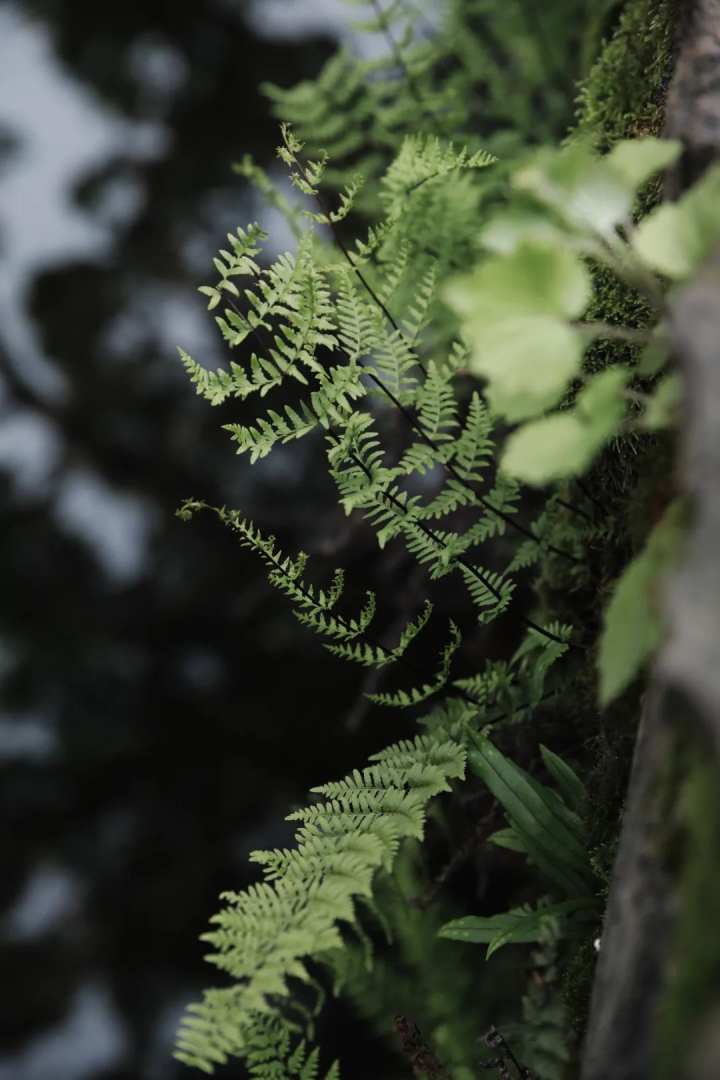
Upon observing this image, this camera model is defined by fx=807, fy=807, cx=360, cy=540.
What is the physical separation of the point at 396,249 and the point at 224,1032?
137 centimetres

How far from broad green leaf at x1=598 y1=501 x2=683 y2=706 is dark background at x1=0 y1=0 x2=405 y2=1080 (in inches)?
75.0

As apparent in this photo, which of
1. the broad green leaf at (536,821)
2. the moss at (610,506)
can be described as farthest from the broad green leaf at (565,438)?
the broad green leaf at (536,821)

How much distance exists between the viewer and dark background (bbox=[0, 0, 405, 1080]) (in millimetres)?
2680

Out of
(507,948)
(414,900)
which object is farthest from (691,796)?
(507,948)

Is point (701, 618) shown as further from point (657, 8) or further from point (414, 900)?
point (414, 900)

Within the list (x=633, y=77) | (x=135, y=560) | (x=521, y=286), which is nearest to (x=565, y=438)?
(x=521, y=286)

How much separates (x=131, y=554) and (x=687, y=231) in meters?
2.73

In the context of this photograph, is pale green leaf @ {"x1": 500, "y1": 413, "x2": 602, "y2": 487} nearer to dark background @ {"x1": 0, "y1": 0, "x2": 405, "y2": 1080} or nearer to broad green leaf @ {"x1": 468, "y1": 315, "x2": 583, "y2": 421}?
broad green leaf @ {"x1": 468, "y1": 315, "x2": 583, "y2": 421}

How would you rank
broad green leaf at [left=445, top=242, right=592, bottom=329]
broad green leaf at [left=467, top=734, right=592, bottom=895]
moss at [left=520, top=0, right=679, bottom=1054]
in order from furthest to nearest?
1. broad green leaf at [left=467, top=734, right=592, bottom=895]
2. moss at [left=520, top=0, right=679, bottom=1054]
3. broad green leaf at [left=445, top=242, right=592, bottom=329]

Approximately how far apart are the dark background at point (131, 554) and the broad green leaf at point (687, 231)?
76.3 inches

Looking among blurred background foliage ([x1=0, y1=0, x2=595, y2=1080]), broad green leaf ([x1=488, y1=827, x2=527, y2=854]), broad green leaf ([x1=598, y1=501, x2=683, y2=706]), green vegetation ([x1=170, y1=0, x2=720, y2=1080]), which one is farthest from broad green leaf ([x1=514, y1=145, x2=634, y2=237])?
blurred background foliage ([x1=0, y1=0, x2=595, y2=1080])

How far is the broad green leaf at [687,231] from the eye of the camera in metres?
0.64

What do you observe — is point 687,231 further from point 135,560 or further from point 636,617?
point 135,560

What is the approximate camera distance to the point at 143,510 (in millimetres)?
3139
